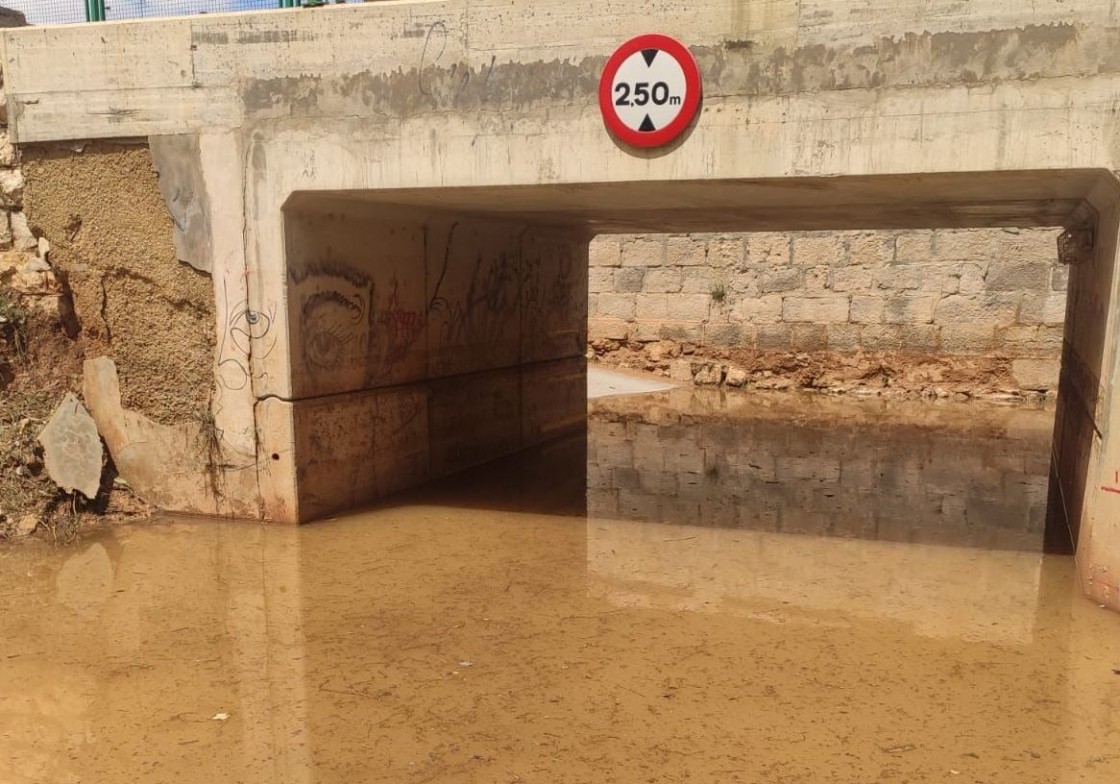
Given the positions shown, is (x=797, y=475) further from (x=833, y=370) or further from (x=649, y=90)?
(x=833, y=370)

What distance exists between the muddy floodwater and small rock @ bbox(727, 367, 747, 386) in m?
6.17

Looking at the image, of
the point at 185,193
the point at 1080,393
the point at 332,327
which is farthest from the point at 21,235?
the point at 1080,393

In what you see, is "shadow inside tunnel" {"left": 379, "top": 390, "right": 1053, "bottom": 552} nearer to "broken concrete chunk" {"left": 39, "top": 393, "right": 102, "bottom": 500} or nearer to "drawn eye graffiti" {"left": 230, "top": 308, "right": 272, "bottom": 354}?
"drawn eye graffiti" {"left": 230, "top": 308, "right": 272, "bottom": 354}

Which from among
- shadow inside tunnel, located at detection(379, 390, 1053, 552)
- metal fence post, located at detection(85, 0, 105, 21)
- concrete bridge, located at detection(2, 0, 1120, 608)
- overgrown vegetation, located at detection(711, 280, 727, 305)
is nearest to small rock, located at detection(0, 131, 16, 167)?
concrete bridge, located at detection(2, 0, 1120, 608)

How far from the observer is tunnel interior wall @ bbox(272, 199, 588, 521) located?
5.76m

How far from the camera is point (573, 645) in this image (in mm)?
3979

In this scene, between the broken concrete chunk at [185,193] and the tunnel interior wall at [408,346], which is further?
the tunnel interior wall at [408,346]

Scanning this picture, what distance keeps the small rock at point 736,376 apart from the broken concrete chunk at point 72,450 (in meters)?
9.18

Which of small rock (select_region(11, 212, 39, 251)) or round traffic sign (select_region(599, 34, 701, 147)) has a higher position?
round traffic sign (select_region(599, 34, 701, 147))

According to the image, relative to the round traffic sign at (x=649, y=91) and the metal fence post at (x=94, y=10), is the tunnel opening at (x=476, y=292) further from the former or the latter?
the metal fence post at (x=94, y=10)

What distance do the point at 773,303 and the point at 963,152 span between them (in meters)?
8.65

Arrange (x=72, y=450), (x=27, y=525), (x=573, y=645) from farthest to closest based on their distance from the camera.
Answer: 1. (x=72, y=450)
2. (x=27, y=525)
3. (x=573, y=645)

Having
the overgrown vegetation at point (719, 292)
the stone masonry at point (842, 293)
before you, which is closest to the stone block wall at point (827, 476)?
the stone masonry at point (842, 293)

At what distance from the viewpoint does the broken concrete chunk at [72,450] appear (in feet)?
18.9
